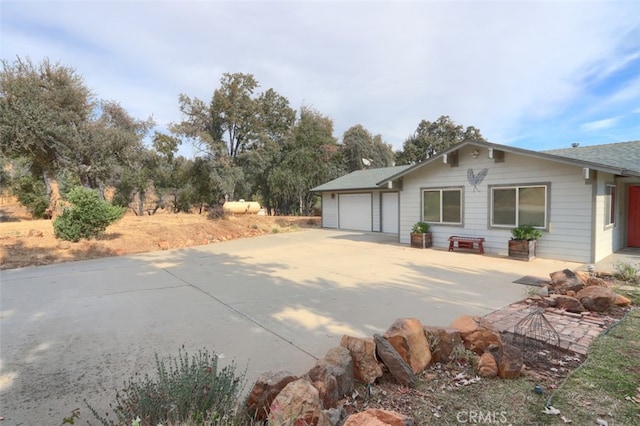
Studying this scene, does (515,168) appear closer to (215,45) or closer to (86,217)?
(215,45)

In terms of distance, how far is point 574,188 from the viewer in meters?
7.74

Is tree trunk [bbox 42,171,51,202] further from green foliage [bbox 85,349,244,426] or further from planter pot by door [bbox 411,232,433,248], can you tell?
green foliage [bbox 85,349,244,426]

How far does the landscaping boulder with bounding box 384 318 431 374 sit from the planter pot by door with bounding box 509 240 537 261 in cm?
657

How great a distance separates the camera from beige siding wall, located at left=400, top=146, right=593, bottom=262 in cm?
768

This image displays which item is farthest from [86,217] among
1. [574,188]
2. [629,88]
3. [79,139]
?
[629,88]

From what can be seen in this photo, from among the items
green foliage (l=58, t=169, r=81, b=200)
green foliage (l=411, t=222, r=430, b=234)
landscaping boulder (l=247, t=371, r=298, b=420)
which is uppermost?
green foliage (l=58, t=169, r=81, b=200)

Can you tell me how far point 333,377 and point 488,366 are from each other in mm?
1399

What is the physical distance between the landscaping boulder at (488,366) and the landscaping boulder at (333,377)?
45.3 inches

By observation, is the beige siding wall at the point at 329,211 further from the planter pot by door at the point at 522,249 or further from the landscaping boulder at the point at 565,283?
the landscaping boulder at the point at 565,283

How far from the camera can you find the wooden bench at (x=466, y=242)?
29.9 ft

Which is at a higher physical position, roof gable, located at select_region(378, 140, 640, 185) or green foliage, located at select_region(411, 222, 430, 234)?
roof gable, located at select_region(378, 140, 640, 185)

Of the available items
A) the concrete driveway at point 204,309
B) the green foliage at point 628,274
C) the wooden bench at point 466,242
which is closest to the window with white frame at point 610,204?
the concrete driveway at point 204,309

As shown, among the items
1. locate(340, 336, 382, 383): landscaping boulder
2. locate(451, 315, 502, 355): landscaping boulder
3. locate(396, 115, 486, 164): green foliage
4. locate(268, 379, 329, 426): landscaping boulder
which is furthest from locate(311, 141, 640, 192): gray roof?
locate(396, 115, 486, 164): green foliage

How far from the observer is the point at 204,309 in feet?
15.4
